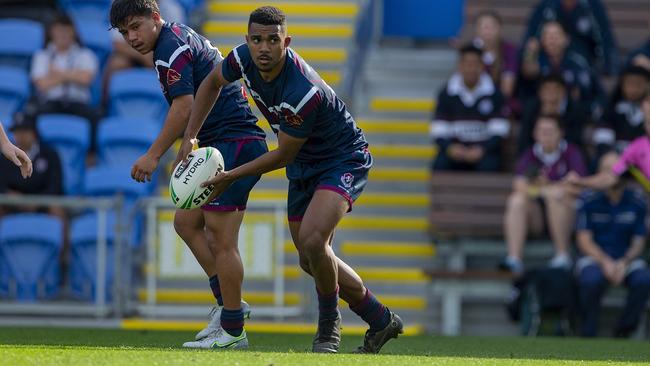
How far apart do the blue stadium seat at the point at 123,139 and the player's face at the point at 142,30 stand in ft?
17.5

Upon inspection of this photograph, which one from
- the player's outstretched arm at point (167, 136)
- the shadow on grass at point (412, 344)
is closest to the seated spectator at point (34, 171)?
the shadow on grass at point (412, 344)

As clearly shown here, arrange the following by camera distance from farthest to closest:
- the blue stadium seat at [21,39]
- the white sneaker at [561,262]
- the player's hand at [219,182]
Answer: the blue stadium seat at [21,39]
the white sneaker at [561,262]
the player's hand at [219,182]

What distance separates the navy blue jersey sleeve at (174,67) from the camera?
25.4 ft

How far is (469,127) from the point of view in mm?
12992

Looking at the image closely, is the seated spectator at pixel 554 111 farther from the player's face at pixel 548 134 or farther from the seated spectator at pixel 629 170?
the seated spectator at pixel 629 170

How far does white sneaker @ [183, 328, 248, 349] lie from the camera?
7.82 metres

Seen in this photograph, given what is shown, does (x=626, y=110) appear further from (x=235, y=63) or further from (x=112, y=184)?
(x=235, y=63)

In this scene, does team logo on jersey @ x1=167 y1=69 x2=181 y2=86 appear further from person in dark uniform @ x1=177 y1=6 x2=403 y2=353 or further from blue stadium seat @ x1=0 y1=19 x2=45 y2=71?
blue stadium seat @ x1=0 y1=19 x2=45 y2=71

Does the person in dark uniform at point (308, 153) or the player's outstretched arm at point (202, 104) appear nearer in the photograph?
the person in dark uniform at point (308, 153)

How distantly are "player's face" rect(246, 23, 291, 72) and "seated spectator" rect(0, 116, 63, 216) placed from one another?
579cm

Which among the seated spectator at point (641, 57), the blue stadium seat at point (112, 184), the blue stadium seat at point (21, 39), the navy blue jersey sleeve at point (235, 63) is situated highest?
the navy blue jersey sleeve at point (235, 63)

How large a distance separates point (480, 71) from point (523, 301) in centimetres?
244

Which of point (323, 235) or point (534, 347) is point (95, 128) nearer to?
point (534, 347)

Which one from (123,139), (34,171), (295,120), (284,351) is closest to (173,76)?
(295,120)
